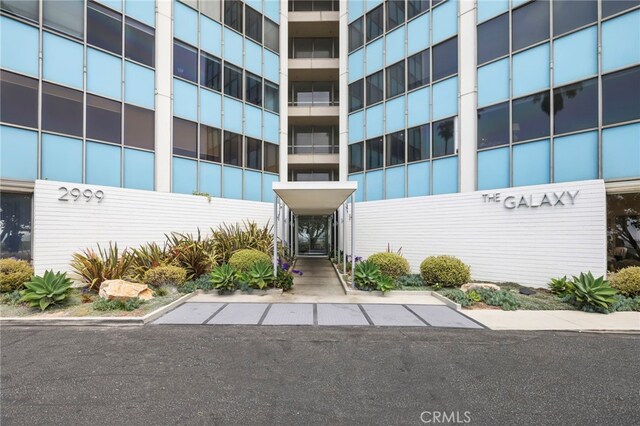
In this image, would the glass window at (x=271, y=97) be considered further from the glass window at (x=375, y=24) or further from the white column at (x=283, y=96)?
the glass window at (x=375, y=24)

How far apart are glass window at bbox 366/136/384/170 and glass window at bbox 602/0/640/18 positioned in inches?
364

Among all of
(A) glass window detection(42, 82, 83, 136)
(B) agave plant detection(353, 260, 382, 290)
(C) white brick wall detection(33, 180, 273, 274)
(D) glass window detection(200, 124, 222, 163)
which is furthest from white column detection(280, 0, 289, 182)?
(A) glass window detection(42, 82, 83, 136)

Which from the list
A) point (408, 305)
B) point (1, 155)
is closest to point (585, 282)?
point (408, 305)

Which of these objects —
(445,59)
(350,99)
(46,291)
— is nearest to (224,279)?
(46,291)

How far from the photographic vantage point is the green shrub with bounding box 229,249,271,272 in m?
9.89

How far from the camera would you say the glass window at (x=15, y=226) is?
908cm

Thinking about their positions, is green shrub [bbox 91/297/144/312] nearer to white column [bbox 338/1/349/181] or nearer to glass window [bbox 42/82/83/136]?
glass window [bbox 42/82/83/136]

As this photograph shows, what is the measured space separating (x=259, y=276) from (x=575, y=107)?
40.8 feet

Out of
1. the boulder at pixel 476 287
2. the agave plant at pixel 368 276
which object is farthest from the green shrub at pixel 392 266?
the boulder at pixel 476 287

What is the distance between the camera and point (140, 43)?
12641mm

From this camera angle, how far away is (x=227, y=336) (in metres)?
5.75

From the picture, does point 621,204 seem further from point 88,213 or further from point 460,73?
point 88,213

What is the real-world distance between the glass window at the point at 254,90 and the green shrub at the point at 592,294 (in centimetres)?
1633

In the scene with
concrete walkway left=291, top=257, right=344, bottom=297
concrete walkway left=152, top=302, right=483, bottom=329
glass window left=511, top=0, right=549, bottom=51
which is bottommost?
concrete walkway left=291, top=257, right=344, bottom=297
